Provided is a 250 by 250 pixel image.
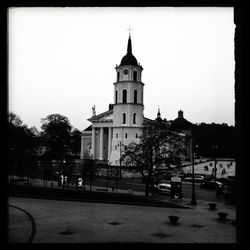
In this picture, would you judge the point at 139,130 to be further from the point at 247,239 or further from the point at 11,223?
the point at 247,239

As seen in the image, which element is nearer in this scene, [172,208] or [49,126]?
[172,208]

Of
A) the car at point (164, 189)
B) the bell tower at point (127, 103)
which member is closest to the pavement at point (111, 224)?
the car at point (164, 189)

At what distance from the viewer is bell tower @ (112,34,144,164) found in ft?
229

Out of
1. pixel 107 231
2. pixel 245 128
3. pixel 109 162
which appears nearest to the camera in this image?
pixel 245 128

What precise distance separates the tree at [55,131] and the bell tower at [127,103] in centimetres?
1234

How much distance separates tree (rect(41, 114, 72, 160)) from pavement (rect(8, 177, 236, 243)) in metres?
47.3

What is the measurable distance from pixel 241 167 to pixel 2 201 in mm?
3094

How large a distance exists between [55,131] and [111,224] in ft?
197

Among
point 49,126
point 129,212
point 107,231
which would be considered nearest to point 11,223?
point 107,231

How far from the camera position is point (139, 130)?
70750mm

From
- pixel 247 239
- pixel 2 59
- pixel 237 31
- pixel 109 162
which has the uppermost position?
pixel 237 31

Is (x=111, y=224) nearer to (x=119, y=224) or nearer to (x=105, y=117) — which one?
(x=119, y=224)

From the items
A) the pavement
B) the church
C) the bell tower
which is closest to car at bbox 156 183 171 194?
the pavement
